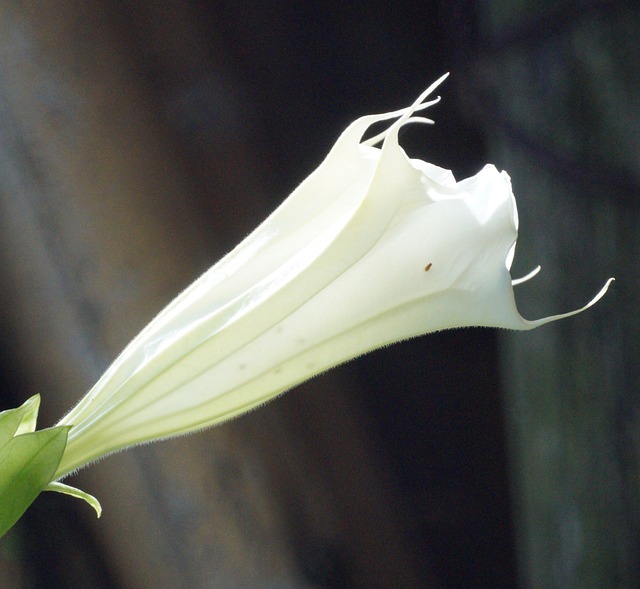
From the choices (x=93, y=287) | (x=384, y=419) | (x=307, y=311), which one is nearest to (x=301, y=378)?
(x=307, y=311)

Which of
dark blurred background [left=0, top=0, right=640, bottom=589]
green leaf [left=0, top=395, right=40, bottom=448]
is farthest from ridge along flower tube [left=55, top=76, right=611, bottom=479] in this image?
dark blurred background [left=0, top=0, right=640, bottom=589]

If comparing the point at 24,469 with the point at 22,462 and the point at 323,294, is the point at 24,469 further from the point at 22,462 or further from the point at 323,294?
the point at 323,294

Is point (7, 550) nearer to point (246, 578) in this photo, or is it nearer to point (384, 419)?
point (246, 578)

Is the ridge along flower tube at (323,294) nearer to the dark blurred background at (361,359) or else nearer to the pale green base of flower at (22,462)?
the pale green base of flower at (22,462)

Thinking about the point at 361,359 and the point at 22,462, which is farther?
the point at 361,359

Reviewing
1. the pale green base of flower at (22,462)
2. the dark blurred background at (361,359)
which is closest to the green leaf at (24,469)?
the pale green base of flower at (22,462)

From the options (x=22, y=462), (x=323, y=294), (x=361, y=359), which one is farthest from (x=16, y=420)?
(x=361, y=359)
